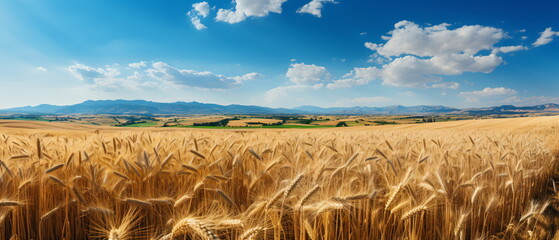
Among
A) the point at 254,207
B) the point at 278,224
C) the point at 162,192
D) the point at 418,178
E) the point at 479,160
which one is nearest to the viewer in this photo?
the point at 278,224

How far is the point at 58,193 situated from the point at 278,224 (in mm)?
1996

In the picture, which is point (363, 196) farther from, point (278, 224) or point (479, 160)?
point (479, 160)

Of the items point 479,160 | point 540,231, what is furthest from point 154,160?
point 479,160

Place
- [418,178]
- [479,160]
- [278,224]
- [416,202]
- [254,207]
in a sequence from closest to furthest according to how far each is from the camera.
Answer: [278,224] → [254,207] → [416,202] → [418,178] → [479,160]

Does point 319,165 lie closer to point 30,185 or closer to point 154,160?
point 154,160

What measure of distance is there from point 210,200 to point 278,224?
2.48ft

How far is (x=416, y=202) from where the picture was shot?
6.75 ft

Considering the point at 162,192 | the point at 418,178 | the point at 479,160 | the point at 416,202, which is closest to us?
the point at 416,202

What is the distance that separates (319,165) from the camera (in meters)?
2.48

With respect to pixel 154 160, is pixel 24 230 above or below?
below

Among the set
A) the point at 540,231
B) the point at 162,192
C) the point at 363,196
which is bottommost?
the point at 540,231

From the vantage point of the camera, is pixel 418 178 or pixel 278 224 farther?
pixel 418 178

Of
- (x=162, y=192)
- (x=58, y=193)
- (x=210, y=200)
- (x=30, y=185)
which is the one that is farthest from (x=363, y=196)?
(x=30, y=185)

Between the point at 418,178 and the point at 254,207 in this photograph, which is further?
the point at 418,178
